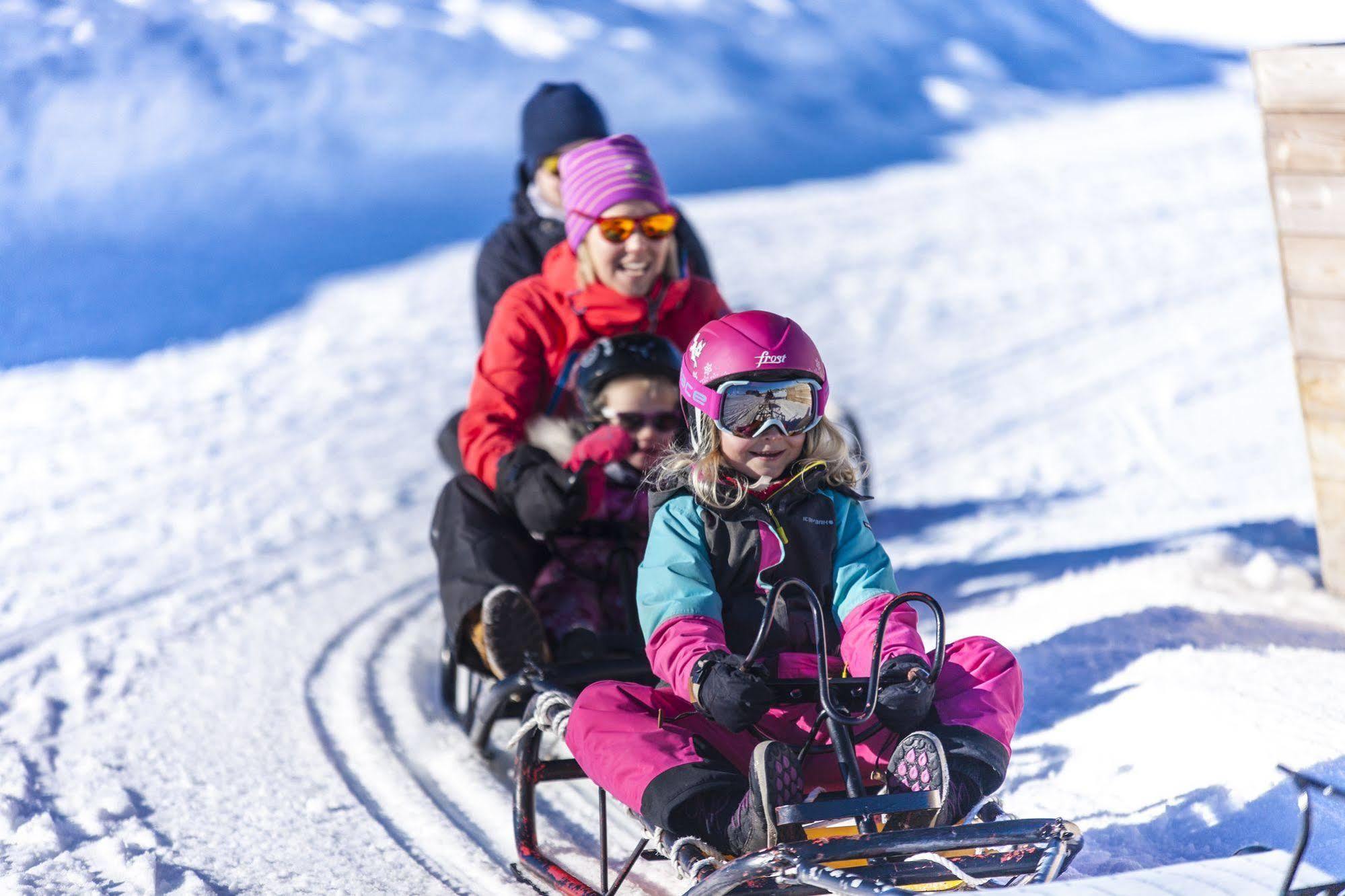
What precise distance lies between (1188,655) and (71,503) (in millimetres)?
4722

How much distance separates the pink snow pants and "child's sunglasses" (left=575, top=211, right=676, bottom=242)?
5.00 ft

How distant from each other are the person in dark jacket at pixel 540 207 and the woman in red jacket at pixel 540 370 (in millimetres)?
475

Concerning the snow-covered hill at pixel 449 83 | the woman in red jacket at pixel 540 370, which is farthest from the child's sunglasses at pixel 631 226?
the snow-covered hill at pixel 449 83

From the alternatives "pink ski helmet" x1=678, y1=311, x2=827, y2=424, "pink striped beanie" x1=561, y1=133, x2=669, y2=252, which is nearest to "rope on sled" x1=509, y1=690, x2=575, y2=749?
"pink ski helmet" x1=678, y1=311, x2=827, y2=424

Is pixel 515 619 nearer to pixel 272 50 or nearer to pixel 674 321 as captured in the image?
pixel 674 321

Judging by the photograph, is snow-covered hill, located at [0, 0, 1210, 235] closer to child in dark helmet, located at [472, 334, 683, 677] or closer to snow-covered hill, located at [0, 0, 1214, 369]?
snow-covered hill, located at [0, 0, 1214, 369]

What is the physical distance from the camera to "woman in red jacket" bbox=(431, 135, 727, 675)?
3.62 meters

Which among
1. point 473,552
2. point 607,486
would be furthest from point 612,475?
point 473,552

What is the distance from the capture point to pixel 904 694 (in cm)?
242

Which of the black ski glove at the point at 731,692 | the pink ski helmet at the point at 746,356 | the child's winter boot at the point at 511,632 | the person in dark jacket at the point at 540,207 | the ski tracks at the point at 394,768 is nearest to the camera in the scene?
the black ski glove at the point at 731,692

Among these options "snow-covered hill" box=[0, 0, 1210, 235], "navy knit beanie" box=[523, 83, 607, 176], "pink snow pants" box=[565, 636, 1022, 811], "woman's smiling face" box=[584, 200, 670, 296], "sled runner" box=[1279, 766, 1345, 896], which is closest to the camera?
"sled runner" box=[1279, 766, 1345, 896]

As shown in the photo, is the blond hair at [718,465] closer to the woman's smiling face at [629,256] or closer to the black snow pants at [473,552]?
the black snow pants at [473,552]

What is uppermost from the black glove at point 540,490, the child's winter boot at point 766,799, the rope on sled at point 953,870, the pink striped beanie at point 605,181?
the pink striped beanie at point 605,181

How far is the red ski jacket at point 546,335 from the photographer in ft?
12.9
